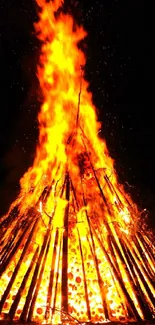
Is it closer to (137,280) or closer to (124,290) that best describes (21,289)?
(124,290)

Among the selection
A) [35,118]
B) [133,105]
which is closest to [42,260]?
[35,118]

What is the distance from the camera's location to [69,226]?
3.95 metres

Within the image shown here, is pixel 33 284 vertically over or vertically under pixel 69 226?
under

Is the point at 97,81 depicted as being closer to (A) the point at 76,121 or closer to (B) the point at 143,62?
(B) the point at 143,62

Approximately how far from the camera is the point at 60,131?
17.1ft

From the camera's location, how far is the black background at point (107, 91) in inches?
275

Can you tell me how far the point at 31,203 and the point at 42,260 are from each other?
3.73 feet

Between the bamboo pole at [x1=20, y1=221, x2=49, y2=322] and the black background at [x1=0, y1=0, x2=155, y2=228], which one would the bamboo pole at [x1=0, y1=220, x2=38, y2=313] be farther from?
the black background at [x1=0, y1=0, x2=155, y2=228]

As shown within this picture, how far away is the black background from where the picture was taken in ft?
22.9

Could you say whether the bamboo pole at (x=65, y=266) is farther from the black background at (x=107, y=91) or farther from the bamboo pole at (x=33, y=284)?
the black background at (x=107, y=91)

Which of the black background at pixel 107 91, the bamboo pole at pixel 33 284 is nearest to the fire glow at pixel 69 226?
the bamboo pole at pixel 33 284

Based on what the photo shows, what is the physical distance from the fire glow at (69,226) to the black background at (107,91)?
130 centimetres

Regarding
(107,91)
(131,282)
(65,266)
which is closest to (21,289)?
(65,266)

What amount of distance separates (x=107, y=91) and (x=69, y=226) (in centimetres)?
493
